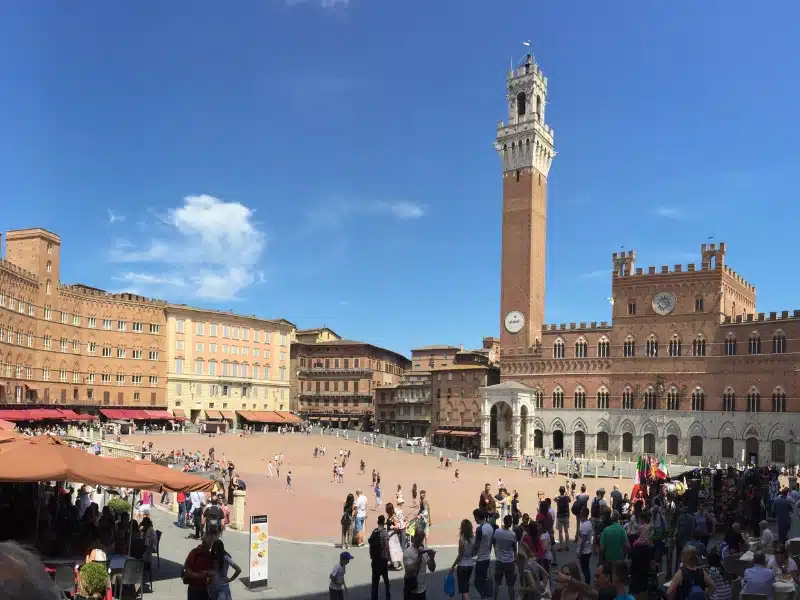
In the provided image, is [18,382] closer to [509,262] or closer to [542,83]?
[509,262]

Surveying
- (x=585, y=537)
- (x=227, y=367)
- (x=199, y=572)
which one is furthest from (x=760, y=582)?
(x=227, y=367)

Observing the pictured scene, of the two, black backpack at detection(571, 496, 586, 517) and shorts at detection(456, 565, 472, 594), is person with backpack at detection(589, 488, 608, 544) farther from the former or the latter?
shorts at detection(456, 565, 472, 594)

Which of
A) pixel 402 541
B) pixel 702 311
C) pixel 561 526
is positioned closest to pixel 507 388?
pixel 702 311

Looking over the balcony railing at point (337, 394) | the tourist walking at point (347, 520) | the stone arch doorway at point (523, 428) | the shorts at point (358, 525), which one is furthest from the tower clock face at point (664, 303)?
the tourist walking at point (347, 520)

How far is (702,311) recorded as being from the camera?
200 feet

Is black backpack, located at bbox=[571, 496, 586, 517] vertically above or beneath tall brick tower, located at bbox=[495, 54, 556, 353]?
beneath

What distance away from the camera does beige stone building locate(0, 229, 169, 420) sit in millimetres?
59812

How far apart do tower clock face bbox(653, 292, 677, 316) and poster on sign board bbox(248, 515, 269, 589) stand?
54.4 meters

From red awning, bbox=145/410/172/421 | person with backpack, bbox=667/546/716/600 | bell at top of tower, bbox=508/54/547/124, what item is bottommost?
red awning, bbox=145/410/172/421

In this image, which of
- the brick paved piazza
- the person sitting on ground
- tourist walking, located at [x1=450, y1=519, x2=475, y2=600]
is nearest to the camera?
the person sitting on ground

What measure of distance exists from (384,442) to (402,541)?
5100 cm

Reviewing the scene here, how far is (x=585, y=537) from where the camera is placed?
46.5ft

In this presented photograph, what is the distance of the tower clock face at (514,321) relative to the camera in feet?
232

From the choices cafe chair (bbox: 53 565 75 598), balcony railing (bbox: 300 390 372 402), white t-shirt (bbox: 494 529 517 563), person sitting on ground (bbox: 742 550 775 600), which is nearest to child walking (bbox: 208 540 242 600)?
cafe chair (bbox: 53 565 75 598)
